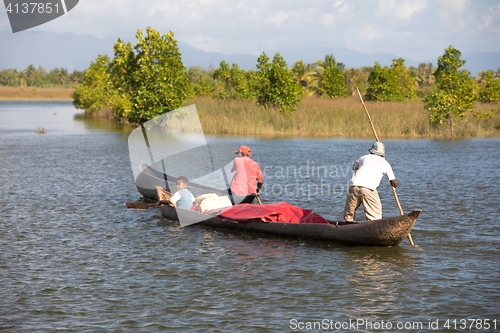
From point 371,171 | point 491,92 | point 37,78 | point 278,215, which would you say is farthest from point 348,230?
point 37,78

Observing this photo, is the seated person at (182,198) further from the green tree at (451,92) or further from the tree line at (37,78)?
the tree line at (37,78)

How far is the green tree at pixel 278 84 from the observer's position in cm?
3016

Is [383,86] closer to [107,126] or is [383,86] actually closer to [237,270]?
[107,126]

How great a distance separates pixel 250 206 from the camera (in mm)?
9508

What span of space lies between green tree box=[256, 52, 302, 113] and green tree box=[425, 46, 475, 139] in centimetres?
779

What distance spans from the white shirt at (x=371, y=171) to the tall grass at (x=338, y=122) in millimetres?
18946

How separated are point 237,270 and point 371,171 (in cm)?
288

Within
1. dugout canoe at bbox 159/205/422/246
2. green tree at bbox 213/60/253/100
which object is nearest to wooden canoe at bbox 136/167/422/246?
dugout canoe at bbox 159/205/422/246

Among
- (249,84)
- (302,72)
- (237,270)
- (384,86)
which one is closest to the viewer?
(237,270)

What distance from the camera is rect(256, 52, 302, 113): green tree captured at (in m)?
30.2

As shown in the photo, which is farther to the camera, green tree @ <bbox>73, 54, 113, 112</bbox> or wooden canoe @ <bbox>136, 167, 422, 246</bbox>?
green tree @ <bbox>73, 54, 113, 112</bbox>

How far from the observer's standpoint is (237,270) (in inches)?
297

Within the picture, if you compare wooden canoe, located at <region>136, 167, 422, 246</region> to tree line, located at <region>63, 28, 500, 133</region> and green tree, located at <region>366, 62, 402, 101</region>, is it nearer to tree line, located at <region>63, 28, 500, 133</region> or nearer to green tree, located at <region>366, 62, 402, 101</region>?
tree line, located at <region>63, 28, 500, 133</region>

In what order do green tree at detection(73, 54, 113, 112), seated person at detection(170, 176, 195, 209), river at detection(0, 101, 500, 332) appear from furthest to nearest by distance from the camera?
green tree at detection(73, 54, 113, 112)
seated person at detection(170, 176, 195, 209)
river at detection(0, 101, 500, 332)
